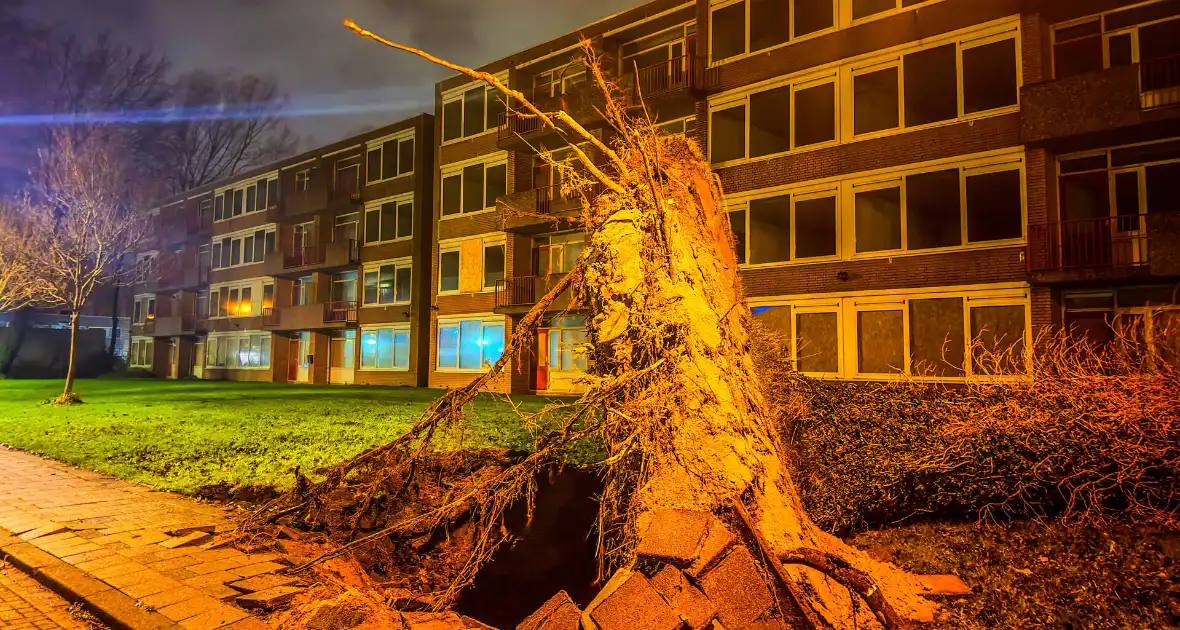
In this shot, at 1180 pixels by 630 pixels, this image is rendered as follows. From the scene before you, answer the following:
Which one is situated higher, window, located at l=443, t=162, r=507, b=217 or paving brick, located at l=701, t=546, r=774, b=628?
window, located at l=443, t=162, r=507, b=217

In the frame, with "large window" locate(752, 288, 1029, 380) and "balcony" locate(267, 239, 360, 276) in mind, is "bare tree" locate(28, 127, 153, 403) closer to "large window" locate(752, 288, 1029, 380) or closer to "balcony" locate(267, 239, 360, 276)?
"balcony" locate(267, 239, 360, 276)

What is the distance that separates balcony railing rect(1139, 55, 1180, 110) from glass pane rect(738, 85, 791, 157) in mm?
7949

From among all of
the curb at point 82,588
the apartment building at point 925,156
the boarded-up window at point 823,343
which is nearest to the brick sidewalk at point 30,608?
the curb at point 82,588

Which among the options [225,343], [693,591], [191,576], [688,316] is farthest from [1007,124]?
[225,343]

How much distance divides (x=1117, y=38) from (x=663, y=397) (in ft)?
56.5

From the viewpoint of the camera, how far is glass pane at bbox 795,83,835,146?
1912 centimetres

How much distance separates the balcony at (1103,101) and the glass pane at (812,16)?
560 centimetres

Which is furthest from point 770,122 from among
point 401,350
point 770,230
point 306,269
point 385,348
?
point 306,269

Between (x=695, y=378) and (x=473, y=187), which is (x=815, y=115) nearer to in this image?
(x=473, y=187)

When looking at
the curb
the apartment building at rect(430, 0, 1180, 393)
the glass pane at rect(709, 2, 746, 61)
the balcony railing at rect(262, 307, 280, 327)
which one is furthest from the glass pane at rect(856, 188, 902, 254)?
the balcony railing at rect(262, 307, 280, 327)

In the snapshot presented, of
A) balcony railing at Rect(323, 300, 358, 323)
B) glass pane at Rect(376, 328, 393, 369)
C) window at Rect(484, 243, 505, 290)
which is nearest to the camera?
window at Rect(484, 243, 505, 290)

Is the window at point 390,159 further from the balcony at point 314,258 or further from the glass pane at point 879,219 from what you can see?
the glass pane at point 879,219

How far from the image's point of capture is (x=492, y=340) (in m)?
27.8

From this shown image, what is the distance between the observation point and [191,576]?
17.5ft
